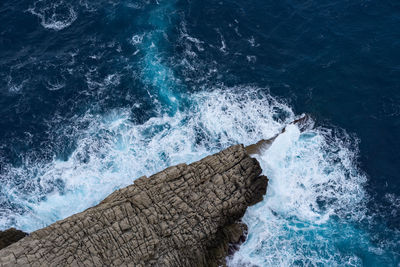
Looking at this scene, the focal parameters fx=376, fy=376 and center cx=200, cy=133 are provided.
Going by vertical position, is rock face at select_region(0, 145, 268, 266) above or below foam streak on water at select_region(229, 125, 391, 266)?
above

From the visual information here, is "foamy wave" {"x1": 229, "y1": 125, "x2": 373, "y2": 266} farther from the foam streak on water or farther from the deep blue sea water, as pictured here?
the deep blue sea water

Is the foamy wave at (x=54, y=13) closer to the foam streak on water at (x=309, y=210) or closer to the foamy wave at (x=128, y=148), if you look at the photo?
the foamy wave at (x=128, y=148)

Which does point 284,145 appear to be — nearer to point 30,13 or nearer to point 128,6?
point 128,6

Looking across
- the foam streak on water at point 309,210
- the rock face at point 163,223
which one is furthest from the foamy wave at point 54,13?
the foam streak on water at point 309,210

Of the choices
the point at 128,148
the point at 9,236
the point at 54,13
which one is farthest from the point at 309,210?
the point at 54,13

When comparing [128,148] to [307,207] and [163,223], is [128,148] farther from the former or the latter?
[307,207]

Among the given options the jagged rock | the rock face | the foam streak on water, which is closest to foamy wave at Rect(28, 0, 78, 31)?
the jagged rock

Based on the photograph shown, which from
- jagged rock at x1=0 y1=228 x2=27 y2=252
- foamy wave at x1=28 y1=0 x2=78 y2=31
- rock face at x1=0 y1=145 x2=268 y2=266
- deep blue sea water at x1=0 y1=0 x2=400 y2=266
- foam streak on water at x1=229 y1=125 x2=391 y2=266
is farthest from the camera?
foamy wave at x1=28 y1=0 x2=78 y2=31
